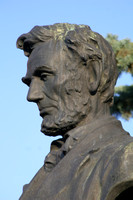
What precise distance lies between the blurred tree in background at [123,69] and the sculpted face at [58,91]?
17.0 feet

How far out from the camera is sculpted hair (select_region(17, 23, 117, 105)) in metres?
5.66

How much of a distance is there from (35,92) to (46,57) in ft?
1.06

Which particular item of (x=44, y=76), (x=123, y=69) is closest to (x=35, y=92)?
(x=44, y=76)

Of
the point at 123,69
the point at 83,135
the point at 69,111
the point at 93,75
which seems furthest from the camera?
the point at 123,69

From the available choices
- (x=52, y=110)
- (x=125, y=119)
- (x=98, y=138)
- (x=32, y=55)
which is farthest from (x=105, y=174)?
(x=125, y=119)

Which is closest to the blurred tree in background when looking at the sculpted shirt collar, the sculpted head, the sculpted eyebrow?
the sculpted head

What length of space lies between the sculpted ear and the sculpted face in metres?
0.06

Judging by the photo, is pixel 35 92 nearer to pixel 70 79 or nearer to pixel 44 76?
pixel 44 76

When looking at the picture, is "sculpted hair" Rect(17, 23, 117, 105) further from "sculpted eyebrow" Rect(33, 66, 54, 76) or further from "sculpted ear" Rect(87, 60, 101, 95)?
"sculpted eyebrow" Rect(33, 66, 54, 76)

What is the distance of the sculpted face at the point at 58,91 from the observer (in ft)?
18.3

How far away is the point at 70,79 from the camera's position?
18.4ft

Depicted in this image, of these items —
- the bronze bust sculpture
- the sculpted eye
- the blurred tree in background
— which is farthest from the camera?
the blurred tree in background

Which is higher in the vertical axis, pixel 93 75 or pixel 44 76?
pixel 93 75

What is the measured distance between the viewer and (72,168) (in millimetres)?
5215
